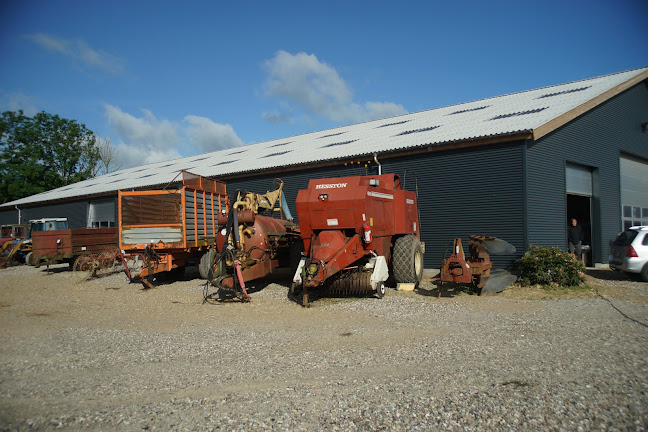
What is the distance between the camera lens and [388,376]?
16.9ft

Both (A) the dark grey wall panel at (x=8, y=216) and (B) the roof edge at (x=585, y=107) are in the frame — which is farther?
(A) the dark grey wall panel at (x=8, y=216)

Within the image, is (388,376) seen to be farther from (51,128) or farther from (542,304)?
(51,128)

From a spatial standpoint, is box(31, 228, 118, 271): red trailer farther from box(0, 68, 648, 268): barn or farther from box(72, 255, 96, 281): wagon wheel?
box(0, 68, 648, 268): barn

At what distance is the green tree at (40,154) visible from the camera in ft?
148

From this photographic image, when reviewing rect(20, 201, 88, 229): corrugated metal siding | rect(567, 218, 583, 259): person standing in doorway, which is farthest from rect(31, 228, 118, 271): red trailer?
rect(567, 218, 583, 259): person standing in doorway

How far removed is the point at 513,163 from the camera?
1341 cm

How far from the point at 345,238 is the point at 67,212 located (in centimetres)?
2493

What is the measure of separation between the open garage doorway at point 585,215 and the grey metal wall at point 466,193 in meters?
4.34

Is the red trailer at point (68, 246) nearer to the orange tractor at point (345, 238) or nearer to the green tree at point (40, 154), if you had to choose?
the orange tractor at point (345, 238)

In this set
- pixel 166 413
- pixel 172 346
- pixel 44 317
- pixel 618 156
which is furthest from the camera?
pixel 618 156

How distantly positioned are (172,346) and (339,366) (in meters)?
2.76

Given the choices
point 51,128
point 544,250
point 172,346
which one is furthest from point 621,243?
point 51,128

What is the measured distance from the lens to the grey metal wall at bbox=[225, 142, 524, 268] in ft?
44.0

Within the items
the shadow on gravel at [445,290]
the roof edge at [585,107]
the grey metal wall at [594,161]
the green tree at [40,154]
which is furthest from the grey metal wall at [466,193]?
the green tree at [40,154]
